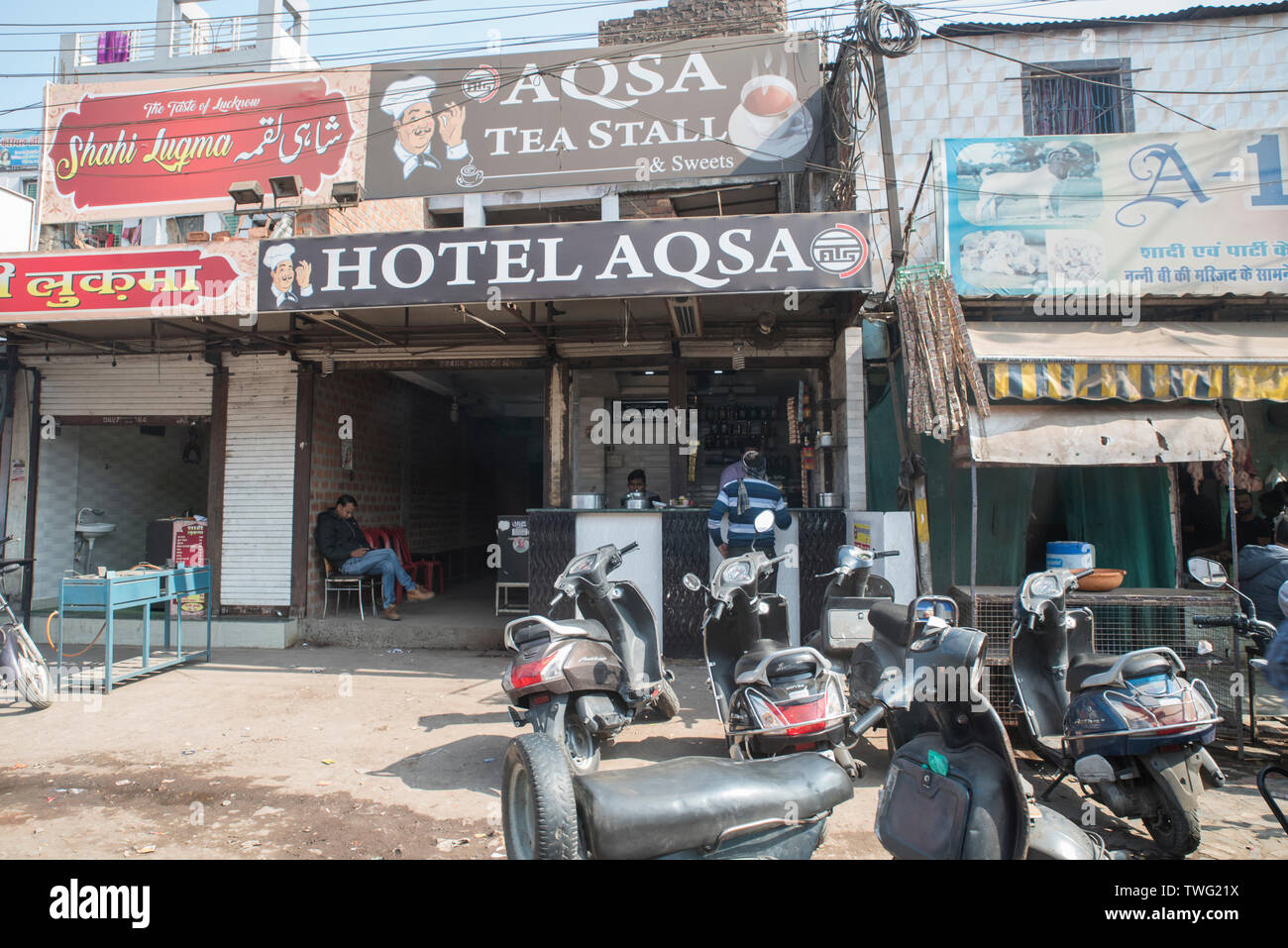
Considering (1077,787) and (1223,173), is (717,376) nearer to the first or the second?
(1223,173)

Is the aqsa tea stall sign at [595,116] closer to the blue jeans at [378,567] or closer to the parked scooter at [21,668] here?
the blue jeans at [378,567]

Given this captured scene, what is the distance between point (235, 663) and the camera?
24.6ft

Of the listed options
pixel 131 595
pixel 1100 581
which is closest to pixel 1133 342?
pixel 1100 581

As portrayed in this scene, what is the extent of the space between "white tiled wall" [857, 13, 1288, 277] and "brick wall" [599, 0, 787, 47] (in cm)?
298

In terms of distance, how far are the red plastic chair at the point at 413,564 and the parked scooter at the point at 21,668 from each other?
4.31 m

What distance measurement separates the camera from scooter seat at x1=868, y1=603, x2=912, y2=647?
397cm

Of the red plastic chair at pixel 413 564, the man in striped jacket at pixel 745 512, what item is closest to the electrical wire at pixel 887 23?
the man in striped jacket at pixel 745 512

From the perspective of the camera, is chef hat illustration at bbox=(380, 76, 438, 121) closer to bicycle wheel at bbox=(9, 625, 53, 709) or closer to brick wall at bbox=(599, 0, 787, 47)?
brick wall at bbox=(599, 0, 787, 47)

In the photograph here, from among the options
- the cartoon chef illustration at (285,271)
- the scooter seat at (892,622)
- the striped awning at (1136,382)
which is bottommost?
the scooter seat at (892,622)

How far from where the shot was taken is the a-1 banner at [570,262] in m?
5.99

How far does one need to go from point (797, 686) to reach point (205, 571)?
6655 millimetres

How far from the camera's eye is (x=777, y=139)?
836cm
